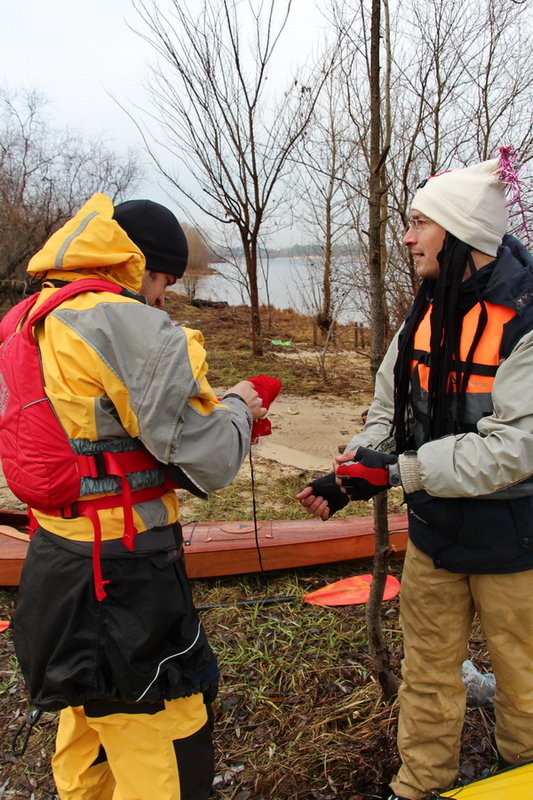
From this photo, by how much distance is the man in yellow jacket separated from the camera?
1261mm

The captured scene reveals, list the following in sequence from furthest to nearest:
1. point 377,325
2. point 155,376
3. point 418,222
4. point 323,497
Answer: point 377,325 → point 323,497 → point 418,222 → point 155,376

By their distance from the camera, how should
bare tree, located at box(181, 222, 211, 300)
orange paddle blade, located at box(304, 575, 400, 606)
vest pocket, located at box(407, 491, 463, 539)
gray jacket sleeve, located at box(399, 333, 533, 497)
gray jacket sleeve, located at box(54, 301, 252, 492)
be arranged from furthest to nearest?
bare tree, located at box(181, 222, 211, 300), orange paddle blade, located at box(304, 575, 400, 606), vest pocket, located at box(407, 491, 463, 539), gray jacket sleeve, located at box(399, 333, 533, 497), gray jacket sleeve, located at box(54, 301, 252, 492)

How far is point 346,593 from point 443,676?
1342 mm

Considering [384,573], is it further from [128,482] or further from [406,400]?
→ [128,482]

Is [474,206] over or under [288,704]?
over

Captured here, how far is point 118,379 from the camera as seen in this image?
49.2 inches

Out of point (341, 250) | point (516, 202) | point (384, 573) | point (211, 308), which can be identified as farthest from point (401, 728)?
point (211, 308)

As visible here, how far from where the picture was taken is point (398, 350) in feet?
5.76

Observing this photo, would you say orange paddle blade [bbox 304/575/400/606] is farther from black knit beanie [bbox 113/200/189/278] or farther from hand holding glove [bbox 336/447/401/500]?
black knit beanie [bbox 113/200/189/278]

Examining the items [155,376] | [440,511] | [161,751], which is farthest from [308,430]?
[155,376]

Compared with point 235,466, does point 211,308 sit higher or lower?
higher

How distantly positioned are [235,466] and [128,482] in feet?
0.88

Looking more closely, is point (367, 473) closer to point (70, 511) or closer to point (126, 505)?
point (126, 505)

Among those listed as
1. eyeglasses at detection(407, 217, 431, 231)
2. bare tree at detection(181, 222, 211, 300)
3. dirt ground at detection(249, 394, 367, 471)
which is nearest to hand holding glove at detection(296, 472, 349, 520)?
eyeglasses at detection(407, 217, 431, 231)
